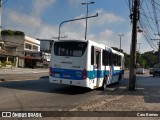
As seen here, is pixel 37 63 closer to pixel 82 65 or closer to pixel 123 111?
pixel 82 65

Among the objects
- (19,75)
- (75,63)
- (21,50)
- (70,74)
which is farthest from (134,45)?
(21,50)

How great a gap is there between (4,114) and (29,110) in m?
1.13

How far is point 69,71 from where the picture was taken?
17.9 m

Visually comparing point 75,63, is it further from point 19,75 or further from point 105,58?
point 19,75

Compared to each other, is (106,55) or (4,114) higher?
(106,55)

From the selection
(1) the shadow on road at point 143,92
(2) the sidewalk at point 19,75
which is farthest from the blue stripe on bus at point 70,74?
(2) the sidewalk at point 19,75

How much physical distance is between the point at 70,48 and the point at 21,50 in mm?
67438

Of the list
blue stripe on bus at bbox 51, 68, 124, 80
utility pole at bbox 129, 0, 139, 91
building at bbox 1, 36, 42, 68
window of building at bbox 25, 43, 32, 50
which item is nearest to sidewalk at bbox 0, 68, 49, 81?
blue stripe on bus at bbox 51, 68, 124, 80

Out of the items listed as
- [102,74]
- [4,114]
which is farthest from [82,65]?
[4,114]

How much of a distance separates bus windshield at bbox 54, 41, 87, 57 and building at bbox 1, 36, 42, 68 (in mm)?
58662

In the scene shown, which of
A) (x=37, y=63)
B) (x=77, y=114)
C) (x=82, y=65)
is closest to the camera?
(x=77, y=114)

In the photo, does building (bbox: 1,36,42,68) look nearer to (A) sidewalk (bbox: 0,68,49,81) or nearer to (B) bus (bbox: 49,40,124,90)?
(A) sidewalk (bbox: 0,68,49,81)

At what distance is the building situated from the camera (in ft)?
262

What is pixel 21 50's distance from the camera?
84250mm
